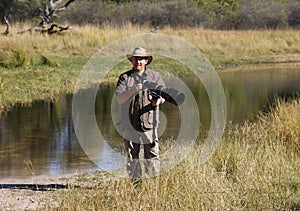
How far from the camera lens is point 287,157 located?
689cm

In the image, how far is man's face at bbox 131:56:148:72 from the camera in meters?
5.70

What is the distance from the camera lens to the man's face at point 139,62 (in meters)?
5.70

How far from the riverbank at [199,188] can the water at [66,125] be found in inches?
39.0

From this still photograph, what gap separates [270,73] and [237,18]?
51.9ft

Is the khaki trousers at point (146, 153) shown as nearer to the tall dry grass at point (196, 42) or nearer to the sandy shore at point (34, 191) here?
the sandy shore at point (34, 191)

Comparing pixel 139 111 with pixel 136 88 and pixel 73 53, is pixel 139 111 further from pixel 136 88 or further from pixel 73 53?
pixel 73 53

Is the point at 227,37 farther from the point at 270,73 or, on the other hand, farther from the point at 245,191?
the point at 245,191

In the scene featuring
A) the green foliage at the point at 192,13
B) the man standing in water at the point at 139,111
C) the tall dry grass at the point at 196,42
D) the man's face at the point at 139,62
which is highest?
the green foliage at the point at 192,13

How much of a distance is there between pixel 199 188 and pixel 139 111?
886 millimetres

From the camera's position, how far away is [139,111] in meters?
5.78

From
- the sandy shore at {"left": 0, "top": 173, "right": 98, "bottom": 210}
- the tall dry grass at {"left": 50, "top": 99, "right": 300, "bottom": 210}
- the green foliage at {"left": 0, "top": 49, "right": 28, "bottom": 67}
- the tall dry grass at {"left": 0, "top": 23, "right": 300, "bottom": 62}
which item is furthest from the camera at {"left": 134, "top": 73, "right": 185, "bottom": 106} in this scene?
the tall dry grass at {"left": 0, "top": 23, "right": 300, "bottom": 62}

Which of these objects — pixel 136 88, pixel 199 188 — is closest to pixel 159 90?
pixel 136 88

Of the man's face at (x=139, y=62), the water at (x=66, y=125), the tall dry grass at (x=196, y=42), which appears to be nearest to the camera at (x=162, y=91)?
the man's face at (x=139, y=62)

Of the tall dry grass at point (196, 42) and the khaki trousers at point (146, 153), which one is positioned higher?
the tall dry grass at point (196, 42)
